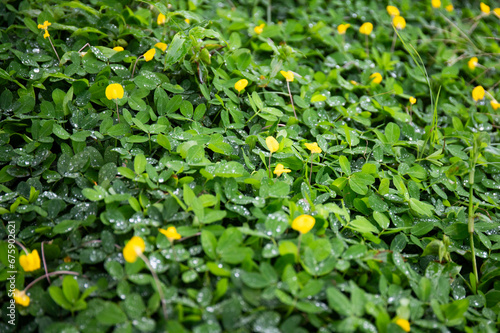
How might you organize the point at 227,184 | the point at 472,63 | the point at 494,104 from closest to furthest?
the point at 227,184 → the point at 494,104 → the point at 472,63

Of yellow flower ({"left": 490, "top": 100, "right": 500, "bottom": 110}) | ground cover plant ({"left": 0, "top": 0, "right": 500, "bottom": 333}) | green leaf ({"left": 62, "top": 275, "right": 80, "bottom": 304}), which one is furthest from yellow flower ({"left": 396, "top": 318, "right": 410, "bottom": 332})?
yellow flower ({"left": 490, "top": 100, "right": 500, "bottom": 110})

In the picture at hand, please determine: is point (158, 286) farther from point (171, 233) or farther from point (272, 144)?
point (272, 144)

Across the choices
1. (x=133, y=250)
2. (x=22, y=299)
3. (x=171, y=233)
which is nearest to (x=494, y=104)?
(x=171, y=233)

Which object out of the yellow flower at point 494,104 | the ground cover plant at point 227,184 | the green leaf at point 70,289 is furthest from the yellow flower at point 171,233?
the yellow flower at point 494,104

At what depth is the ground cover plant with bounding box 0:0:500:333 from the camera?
0.97 meters

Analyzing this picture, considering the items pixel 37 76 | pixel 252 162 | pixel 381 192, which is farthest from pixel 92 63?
pixel 381 192

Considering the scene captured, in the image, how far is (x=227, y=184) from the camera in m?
1.21

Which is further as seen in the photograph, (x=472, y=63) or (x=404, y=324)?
(x=472, y=63)

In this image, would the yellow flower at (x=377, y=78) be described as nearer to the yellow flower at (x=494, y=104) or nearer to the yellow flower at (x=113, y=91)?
the yellow flower at (x=494, y=104)

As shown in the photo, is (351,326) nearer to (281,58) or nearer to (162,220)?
A: (162,220)

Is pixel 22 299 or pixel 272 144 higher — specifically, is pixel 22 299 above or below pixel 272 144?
below

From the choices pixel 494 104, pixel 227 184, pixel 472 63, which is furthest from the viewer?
pixel 472 63

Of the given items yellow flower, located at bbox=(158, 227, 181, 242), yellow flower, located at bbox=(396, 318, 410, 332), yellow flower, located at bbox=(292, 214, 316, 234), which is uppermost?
yellow flower, located at bbox=(292, 214, 316, 234)

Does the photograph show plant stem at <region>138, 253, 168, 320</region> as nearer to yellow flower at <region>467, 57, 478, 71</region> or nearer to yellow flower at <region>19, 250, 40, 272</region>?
yellow flower at <region>19, 250, 40, 272</region>
